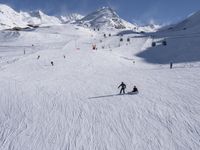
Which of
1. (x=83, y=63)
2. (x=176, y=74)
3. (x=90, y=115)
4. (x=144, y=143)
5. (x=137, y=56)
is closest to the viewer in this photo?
(x=144, y=143)

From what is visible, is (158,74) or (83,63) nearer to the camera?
A: (158,74)

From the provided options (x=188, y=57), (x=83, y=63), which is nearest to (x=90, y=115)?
(x=83, y=63)

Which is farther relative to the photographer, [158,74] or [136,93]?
[158,74]

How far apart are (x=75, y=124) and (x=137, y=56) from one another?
39821mm

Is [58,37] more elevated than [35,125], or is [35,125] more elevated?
[58,37]

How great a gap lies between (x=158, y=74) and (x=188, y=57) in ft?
53.0

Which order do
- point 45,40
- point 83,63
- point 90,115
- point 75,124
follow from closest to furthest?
point 75,124 < point 90,115 < point 83,63 < point 45,40

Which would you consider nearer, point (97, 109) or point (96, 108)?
point (97, 109)

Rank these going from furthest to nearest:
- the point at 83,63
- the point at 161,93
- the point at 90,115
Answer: the point at 83,63, the point at 161,93, the point at 90,115

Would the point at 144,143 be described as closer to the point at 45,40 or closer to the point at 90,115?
the point at 90,115

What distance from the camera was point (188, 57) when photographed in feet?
178

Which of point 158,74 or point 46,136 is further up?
point 158,74

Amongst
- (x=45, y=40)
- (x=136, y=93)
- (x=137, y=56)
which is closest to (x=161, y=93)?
(x=136, y=93)

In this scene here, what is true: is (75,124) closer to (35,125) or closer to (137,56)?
(35,125)
